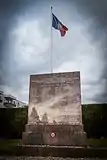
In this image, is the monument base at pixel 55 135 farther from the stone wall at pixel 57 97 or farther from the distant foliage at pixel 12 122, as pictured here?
the distant foliage at pixel 12 122

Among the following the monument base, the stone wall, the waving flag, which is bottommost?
the monument base

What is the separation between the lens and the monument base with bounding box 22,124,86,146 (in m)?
13.9

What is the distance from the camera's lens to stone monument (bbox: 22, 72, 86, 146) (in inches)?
552

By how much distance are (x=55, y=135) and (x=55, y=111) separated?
4.05 ft

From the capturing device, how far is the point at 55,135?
1416 cm

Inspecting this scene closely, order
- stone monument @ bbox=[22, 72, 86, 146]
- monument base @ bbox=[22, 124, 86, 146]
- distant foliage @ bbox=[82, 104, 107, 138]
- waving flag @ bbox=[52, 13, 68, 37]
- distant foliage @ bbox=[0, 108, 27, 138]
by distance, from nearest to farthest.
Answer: monument base @ bbox=[22, 124, 86, 146] < stone monument @ bbox=[22, 72, 86, 146] < waving flag @ bbox=[52, 13, 68, 37] < distant foliage @ bbox=[82, 104, 107, 138] < distant foliage @ bbox=[0, 108, 27, 138]

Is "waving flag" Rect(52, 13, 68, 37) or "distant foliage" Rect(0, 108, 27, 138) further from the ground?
"waving flag" Rect(52, 13, 68, 37)

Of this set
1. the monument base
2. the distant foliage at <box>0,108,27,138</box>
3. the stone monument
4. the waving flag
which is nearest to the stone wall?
the stone monument

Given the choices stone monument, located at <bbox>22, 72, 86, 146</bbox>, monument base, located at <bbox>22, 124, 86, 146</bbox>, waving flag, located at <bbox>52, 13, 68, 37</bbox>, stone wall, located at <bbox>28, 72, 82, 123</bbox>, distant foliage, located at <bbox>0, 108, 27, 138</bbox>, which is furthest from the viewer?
distant foliage, located at <bbox>0, 108, 27, 138</bbox>

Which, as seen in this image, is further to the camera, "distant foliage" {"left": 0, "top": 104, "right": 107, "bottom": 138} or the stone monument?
"distant foliage" {"left": 0, "top": 104, "right": 107, "bottom": 138}

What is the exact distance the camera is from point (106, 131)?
2089 cm

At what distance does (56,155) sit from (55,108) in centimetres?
294

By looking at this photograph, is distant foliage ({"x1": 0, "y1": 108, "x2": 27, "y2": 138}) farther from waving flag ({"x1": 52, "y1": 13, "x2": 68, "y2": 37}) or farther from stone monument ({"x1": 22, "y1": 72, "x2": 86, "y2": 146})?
waving flag ({"x1": 52, "y1": 13, "x2": 68, "y2": 37})

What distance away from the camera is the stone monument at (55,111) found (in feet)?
46.0
